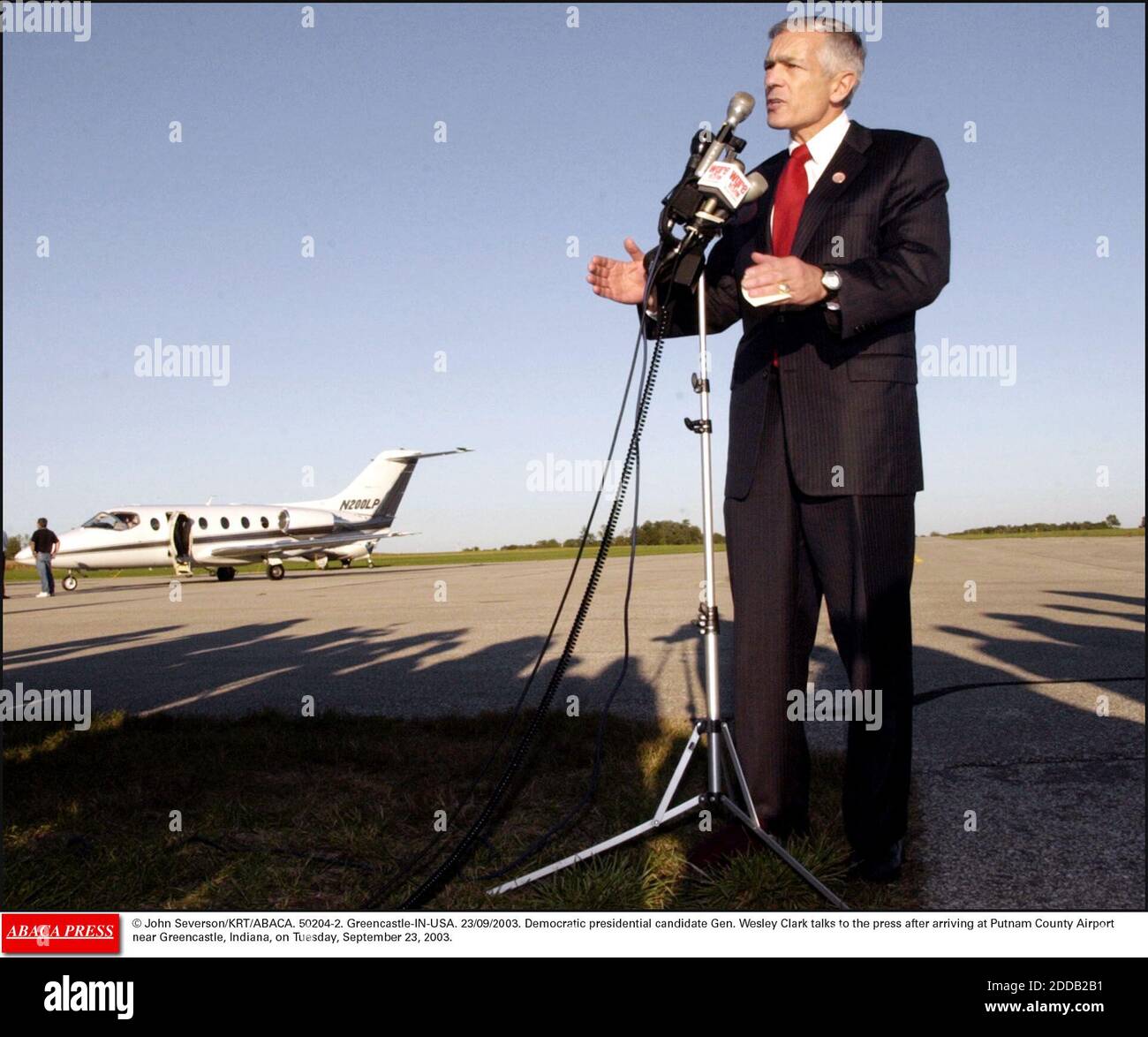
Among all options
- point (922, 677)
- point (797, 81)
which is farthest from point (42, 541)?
point (797, 81)

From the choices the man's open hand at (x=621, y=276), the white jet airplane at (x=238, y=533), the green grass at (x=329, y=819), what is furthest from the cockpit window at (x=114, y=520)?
the man's open hand at (x=621, y=276)

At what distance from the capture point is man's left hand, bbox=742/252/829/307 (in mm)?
2250

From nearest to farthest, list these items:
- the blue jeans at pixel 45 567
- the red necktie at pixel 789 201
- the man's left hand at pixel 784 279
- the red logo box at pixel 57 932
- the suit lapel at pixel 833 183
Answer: the red logo box at pixel 57 932 < the man's left hand at pixel 784 279 < the suit lapel at pixel 833 183 < the red necktie at pixel 789 201 < the blue jeans at pixel 45 567

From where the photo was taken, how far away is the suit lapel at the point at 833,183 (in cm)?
265

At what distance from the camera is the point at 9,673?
762cm

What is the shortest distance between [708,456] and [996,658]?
534cm

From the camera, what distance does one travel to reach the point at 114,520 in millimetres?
26891

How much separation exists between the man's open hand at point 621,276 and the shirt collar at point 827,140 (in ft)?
1.82

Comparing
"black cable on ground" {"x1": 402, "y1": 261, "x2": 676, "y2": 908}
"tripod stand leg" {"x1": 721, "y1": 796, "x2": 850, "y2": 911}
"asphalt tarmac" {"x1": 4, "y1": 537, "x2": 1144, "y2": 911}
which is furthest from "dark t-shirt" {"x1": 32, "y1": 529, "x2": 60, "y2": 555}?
"tripod stand leg" {"x1": 721, "y1": 796, "x2": 850, "y2": 911}

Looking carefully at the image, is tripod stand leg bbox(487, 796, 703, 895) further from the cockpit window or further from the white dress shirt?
the cockpit window

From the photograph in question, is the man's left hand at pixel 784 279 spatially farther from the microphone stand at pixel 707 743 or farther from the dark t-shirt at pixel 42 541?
the dark t-shirt at pixel 42 541

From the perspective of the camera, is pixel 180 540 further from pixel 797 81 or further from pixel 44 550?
pixel 797 81

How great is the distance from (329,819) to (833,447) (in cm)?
196
